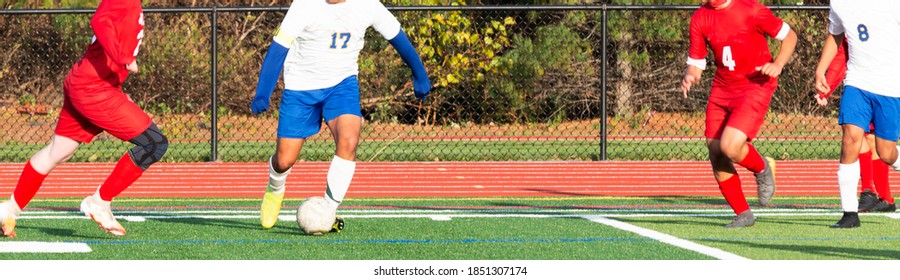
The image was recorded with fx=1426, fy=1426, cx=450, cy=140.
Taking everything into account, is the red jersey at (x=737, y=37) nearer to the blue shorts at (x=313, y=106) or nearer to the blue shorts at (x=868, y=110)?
the blue shorts at (x=868, y=110)

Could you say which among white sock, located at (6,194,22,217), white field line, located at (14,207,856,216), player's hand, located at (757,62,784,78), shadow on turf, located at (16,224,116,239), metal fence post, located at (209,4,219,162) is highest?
player's hand, located at (757,62,784,78)

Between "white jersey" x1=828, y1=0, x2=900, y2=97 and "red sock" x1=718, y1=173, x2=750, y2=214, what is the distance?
98 centimetres

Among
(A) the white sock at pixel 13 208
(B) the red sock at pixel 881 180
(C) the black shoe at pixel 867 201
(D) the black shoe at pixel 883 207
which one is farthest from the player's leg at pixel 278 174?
(B) the red sock at pixel 881 180

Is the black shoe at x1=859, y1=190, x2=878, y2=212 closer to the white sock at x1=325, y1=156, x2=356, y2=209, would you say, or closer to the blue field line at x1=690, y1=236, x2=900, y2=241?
the blue field line at x1=690, y1=236, x2=900, y2=241

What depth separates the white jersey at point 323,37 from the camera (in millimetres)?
8758

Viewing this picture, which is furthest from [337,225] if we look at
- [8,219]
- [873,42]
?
[873,42]

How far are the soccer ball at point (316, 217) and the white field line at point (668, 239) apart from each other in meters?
1.83

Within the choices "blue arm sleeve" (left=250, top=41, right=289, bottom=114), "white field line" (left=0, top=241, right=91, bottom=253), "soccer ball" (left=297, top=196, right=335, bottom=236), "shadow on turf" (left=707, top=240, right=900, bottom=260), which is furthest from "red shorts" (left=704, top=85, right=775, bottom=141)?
"white field line" (left=0, top=241, right=91, bottom=253)

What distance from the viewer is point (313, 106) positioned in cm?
900

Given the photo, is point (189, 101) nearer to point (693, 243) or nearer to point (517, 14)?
point (517, 14)

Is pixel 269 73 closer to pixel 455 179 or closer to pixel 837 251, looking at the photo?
pixel 837 251

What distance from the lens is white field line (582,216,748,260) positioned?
7.33 meters

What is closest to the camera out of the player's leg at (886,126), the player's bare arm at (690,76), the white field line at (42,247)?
the white field line at (42,247)

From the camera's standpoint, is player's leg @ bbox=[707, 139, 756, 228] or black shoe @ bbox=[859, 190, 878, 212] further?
black shoe @ bbox=[859, 190, 878, 212]
